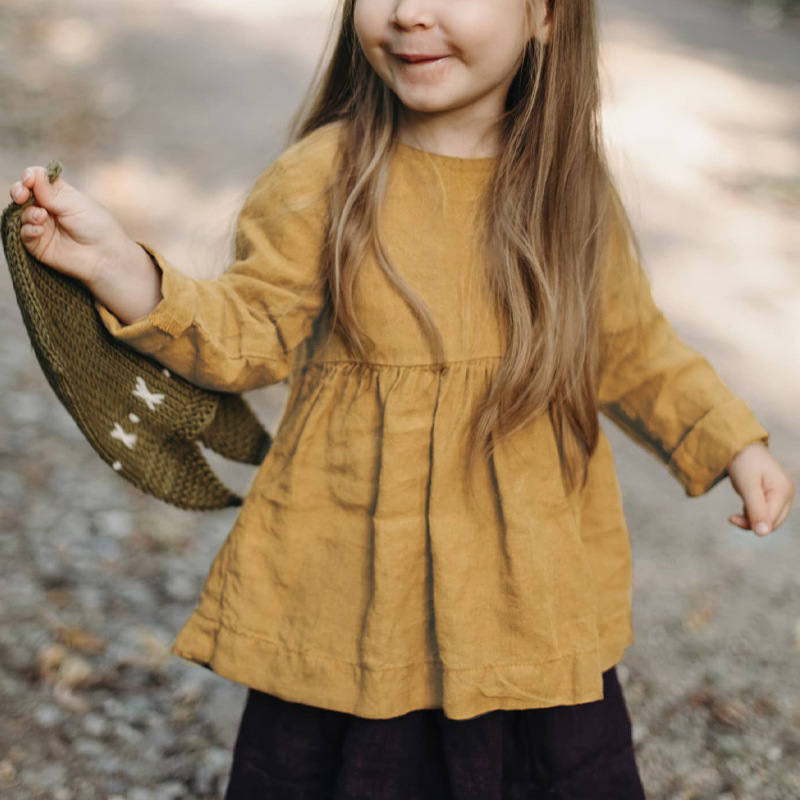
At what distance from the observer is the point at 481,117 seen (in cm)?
155

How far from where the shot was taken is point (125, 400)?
1.51m

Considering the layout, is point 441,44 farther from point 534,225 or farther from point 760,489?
point 760,489

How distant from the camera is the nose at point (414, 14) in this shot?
1.37 meters

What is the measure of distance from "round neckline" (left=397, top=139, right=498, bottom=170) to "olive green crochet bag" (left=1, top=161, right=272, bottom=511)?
1.54ft

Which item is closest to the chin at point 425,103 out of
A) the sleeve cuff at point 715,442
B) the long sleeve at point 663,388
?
the long sleeve at point 663,388

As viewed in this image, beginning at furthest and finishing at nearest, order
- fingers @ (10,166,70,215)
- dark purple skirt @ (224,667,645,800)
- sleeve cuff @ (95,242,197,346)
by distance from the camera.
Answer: dark purple skirt @ (224,667,645,800), sleeve cuff @ (95,242,197,346), fingers @ (10,166,70,215)

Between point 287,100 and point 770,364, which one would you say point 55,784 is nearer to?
point 770,364

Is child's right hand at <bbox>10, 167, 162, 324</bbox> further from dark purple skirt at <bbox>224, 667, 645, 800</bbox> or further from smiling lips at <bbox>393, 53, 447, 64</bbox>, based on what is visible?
dark purple skirt at <bbox>224, 667, 645, 800</bbox>

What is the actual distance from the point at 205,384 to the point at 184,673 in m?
1.08

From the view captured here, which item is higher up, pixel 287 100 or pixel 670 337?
pixel 670 337

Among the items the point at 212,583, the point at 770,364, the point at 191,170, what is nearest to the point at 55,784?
the point at 212,583

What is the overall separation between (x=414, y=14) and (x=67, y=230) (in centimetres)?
54

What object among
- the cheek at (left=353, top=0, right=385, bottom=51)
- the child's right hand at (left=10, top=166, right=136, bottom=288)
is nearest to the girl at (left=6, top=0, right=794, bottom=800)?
the cheek at (left=353, top=0, right=385, bottom=51)

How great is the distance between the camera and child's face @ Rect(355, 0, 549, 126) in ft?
4.57
